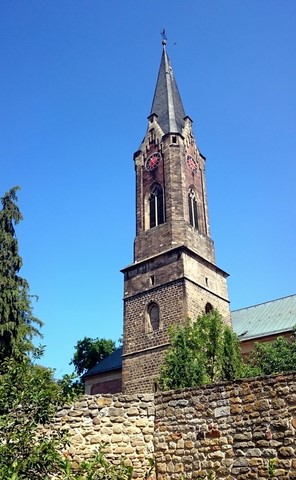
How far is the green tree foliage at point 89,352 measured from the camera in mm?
40681

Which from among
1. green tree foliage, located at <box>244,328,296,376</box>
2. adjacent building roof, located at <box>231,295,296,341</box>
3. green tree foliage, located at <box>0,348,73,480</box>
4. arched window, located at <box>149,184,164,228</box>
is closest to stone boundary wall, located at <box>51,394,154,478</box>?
green tree foliage, located at <box>0,348,73,480</box>

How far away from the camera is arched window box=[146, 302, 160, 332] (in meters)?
23.5

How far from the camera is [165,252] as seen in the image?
80.0ft

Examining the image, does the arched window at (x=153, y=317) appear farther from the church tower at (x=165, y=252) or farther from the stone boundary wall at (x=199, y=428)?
the stone boundary wall at (x=199, y=428)

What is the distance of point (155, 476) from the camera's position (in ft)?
23.1

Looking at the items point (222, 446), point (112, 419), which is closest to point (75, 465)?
point (112, 419)

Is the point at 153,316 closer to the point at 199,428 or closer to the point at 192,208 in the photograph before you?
the point at 192,208

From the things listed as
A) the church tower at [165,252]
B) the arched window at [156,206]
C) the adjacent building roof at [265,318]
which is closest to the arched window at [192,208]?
the church tower at [165,252]

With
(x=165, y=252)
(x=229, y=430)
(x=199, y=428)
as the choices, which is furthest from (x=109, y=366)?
(x=229, y=430)

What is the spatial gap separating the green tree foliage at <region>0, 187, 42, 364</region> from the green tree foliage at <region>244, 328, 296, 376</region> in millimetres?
9503

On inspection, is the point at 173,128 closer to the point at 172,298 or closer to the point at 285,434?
the point at 172,298

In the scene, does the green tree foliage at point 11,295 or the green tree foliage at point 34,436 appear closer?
the green tree foliage at point 34,436

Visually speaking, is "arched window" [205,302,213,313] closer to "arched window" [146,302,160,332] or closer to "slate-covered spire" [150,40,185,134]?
"arched window" [146,302,160,332]

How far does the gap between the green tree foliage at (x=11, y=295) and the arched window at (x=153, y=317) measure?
18.8 feet
